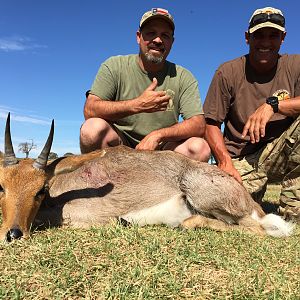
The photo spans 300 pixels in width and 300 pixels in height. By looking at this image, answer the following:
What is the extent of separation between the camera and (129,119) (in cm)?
728

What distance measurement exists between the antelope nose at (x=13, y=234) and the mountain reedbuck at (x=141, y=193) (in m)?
0.73

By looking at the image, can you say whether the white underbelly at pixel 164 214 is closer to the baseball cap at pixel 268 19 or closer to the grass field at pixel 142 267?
the grass field at pixel 142 267

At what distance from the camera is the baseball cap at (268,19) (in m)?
7.08

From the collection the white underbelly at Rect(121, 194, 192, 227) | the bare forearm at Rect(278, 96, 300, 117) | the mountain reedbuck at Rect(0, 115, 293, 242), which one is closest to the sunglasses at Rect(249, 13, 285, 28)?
the bare forearm at Rect(278, 96, 300, 117)

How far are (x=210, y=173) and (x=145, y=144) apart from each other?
131 cm

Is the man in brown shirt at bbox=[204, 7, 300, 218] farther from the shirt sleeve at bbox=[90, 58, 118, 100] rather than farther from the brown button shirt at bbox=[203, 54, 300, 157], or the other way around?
the shirt sleeve at bbox=[90, 58, 118, 100]

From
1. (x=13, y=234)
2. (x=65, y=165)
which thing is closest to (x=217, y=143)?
(x=65, y=165)

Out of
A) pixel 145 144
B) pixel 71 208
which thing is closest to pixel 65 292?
pixel 71 208

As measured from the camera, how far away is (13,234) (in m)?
4.06

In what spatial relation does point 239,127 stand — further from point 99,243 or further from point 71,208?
point 99,243

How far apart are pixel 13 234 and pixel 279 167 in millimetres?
5194

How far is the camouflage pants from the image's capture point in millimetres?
7055

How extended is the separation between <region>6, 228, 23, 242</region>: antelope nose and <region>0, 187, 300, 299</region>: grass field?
0.45 ft

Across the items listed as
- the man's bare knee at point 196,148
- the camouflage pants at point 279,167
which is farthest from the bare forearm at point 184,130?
the camouflage pants at point 279,167
